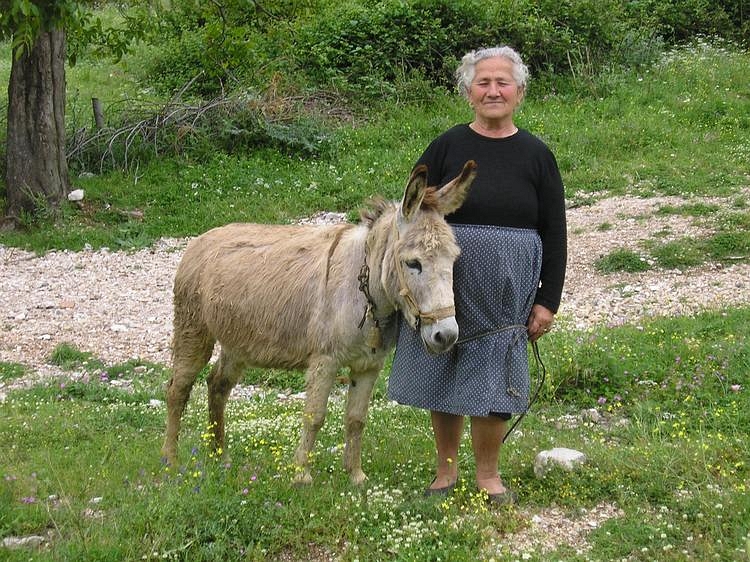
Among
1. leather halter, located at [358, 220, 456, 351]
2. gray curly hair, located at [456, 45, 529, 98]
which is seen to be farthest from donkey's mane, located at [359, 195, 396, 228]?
gray curly hair, located at [456, 45, 529, 98]

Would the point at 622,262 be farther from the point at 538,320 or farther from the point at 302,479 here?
the point at 302,479

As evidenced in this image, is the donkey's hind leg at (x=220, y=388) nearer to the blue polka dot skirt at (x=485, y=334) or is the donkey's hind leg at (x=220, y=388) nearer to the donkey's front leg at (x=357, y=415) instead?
the donkey's front leg at (x=357, y=415)

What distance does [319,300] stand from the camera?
491cm

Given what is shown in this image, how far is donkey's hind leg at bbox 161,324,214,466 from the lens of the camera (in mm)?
5691

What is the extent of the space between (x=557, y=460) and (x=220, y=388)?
2.23m

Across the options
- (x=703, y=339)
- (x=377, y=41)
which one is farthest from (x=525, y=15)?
(x=703, y=339)

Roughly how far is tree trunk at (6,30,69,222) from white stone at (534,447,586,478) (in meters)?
9.29

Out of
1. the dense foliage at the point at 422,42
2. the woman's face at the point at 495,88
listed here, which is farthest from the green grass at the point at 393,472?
the dense foliage at the point at 422,42

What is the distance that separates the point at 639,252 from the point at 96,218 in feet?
24.9

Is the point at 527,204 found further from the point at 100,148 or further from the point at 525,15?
the point at 525,15

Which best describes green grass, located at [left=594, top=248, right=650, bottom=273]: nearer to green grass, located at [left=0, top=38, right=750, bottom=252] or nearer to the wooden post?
green grass, located at [left=0, top=38, right=750, bottom=252]

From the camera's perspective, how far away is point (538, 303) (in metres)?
4.50

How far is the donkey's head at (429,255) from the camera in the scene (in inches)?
158

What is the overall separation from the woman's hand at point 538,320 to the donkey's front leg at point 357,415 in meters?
0.95
